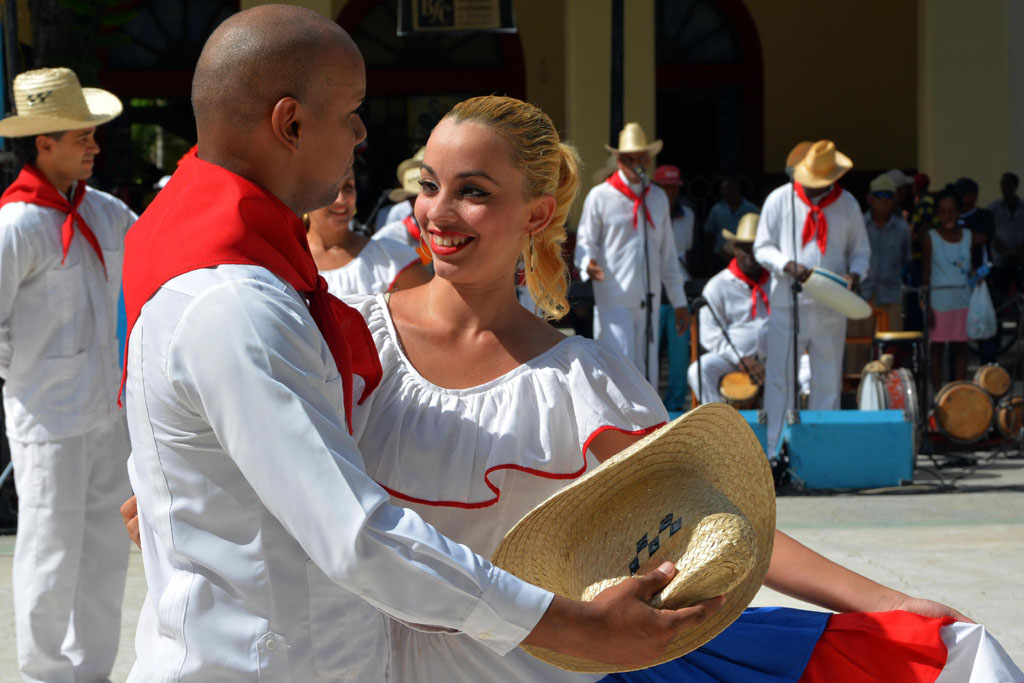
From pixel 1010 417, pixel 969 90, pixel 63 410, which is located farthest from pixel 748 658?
pixel 969 90

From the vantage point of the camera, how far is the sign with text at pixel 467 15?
10.4m

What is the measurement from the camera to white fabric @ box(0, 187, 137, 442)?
4227 millimetres

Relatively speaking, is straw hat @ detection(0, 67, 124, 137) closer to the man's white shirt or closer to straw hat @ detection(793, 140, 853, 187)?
the man's white shirt

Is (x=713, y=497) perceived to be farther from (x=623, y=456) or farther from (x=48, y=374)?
(x=48, y=374)

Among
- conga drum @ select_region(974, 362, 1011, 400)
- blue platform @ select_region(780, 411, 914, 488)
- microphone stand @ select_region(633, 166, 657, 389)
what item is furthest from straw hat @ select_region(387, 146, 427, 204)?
conga drum @ select_region(974, 362, 1011, 400)

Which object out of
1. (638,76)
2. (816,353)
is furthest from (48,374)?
(638,76)

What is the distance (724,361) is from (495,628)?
25.6 ft

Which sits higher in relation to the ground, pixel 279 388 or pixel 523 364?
pixel 279 388

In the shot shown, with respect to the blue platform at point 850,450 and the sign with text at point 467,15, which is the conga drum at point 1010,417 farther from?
the sign with text at point 467,15

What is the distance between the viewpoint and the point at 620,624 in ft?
5.27

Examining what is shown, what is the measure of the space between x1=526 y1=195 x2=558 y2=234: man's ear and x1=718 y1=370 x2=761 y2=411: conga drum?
648 cm

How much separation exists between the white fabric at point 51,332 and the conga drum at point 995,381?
20.2 ft

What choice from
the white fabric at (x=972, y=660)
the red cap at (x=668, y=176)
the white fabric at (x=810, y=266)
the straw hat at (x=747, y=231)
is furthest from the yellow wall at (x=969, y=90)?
the white fabric at (x=972, y=660)

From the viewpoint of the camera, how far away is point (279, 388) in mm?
1475
